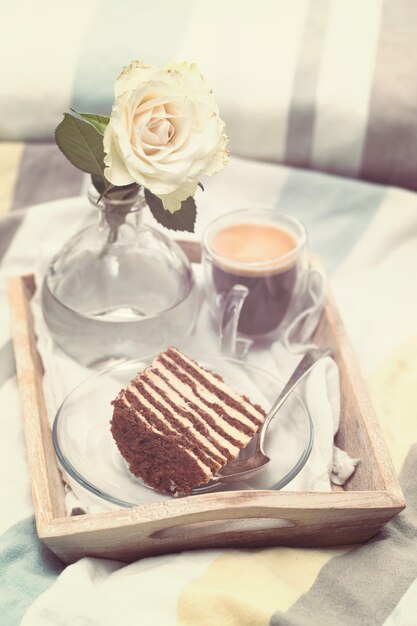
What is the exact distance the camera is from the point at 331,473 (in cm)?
76

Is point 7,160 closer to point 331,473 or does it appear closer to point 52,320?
point 52,320

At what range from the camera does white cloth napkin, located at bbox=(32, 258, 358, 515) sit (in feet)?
2.41

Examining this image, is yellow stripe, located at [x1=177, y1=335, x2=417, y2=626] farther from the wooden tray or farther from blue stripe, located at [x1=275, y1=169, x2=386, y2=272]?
blue stripe, located at [x1=275, y1=169, x2=386, y2=272]

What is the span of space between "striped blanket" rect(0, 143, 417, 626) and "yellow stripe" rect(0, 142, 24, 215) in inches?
1.5

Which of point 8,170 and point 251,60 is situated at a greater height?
point 251,60

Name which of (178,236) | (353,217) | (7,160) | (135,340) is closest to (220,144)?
(135,340)

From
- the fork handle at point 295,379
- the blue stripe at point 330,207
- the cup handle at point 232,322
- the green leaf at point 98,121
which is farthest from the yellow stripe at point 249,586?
the blue stripe at point 330,207

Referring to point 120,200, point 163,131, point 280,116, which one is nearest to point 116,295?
point 120,200

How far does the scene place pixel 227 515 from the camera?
64 centimetres

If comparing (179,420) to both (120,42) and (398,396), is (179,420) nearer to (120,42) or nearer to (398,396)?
(398,396)

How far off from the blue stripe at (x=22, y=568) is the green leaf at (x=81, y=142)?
0.32m

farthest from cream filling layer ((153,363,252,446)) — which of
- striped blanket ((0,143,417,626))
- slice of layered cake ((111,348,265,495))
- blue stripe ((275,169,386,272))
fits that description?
blue stripe ((275,169,386,272))

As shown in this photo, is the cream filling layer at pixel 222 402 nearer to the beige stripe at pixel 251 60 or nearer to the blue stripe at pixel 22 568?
the blue stripe at pixel 22 568

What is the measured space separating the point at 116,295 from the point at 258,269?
15 centimetres
